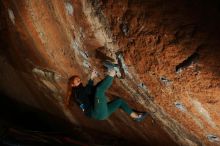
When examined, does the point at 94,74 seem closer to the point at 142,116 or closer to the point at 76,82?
the point at 76,82

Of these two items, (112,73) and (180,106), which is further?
(112,73)

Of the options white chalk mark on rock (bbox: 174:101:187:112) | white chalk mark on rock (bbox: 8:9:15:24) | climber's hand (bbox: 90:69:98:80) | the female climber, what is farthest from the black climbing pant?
white chalk mark on rock (bbox: 8:9:15:24)

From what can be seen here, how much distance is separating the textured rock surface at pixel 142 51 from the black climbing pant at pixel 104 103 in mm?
110

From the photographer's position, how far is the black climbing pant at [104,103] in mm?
3172

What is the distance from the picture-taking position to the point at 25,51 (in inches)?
169

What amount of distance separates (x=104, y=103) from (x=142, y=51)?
0.95 m

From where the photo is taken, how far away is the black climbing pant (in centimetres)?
317

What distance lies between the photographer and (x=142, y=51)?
8.64ft

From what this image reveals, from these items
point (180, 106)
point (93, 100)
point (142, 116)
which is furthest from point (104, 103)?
point (180, 106)

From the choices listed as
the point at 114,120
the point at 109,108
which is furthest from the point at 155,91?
the point at 114,120

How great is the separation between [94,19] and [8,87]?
362cm

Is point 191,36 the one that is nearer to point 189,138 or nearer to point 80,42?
point 80,42

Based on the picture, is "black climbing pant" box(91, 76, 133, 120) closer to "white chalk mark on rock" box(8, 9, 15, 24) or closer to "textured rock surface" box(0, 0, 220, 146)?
"textured rock surface" box(0, 0, 220, 146)

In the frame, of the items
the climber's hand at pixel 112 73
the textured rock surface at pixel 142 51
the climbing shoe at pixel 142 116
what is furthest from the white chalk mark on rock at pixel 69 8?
the climbing shoe at pixel 142 116
